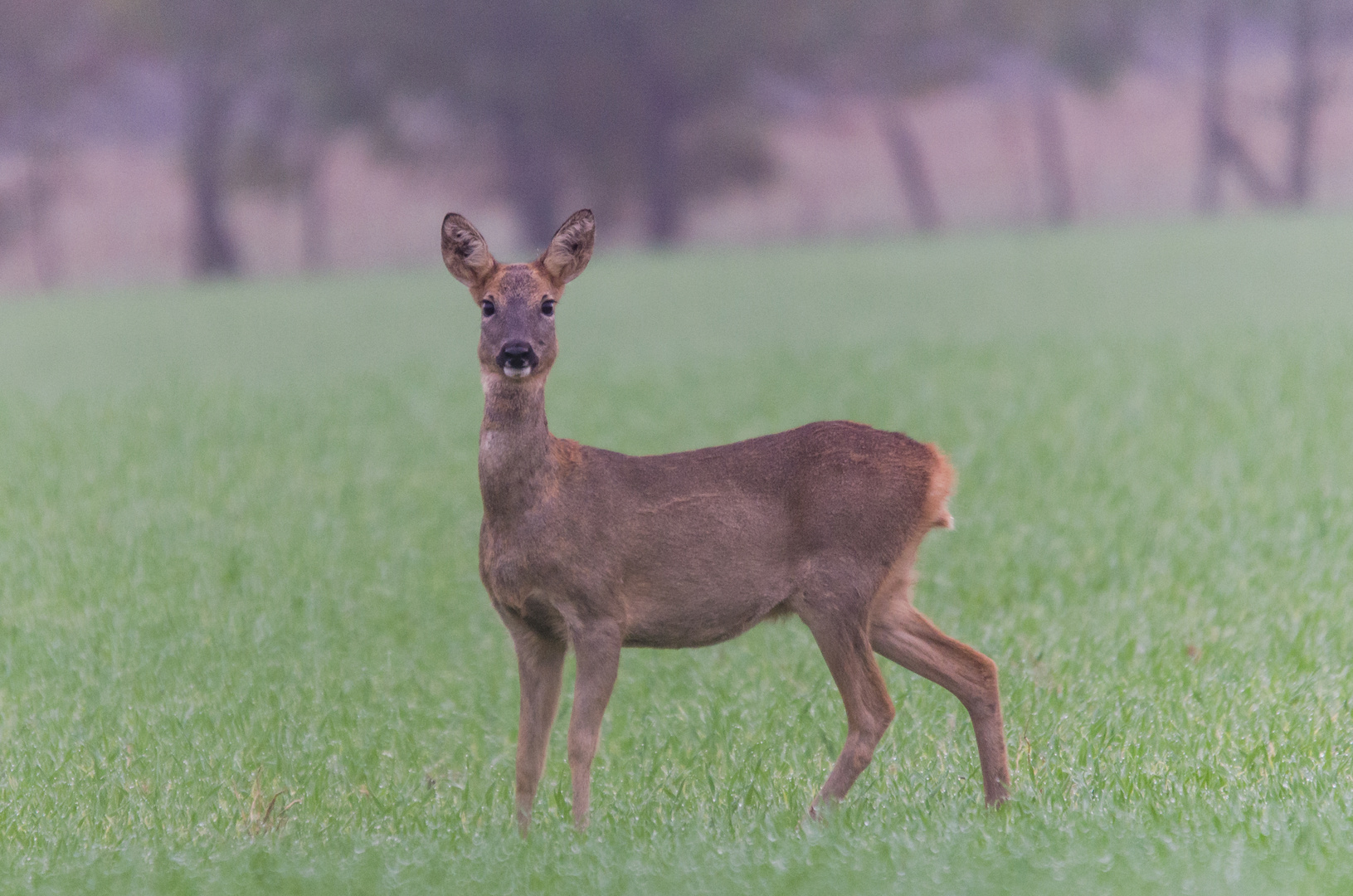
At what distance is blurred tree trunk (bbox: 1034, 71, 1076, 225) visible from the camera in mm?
30219

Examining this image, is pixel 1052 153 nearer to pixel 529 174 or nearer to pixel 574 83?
pixel 574 83

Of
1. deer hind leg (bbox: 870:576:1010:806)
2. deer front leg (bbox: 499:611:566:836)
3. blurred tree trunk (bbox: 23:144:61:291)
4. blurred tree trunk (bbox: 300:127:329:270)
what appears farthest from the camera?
blurred tree trunk (bbox: 23:144:61:291)

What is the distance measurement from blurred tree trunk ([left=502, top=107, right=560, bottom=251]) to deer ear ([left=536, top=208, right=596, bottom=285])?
1006 inches

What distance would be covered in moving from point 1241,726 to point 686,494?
187 cm

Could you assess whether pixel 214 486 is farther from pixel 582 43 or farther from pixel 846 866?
pixel 582 43

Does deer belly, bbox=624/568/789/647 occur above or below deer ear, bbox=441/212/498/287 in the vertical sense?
below

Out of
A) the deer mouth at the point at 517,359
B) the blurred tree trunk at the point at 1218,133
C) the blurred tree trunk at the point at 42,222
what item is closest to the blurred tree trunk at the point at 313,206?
the blurred tree trunk at the point at 42,222

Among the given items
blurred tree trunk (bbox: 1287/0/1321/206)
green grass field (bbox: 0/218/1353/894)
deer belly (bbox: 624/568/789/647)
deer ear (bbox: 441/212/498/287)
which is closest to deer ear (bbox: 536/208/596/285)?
deer ear (bbox: 441/212/498/287)

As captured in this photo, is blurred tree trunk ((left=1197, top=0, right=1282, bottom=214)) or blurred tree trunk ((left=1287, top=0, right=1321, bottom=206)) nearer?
blurred tree trunk ((left=1287, top=0, right=1321, bottom=206))

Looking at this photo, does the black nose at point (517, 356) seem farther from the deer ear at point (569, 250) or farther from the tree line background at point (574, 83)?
the tree line background at point (574, 83)

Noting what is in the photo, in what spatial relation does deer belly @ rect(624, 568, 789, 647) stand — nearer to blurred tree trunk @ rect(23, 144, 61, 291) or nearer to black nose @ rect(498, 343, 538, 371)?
black nose @ rect(498, 343, 538, 371)

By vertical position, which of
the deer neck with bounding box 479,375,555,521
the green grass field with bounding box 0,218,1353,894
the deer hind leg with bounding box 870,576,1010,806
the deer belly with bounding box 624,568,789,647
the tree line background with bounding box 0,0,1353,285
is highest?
the tree line background with bounding box 0,0,1353,285

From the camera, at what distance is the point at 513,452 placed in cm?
392

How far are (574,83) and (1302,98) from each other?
12406 millimetres
